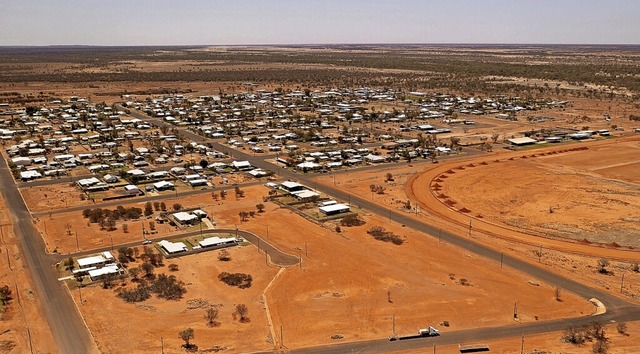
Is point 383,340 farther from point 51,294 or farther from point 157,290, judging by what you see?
point 51,294

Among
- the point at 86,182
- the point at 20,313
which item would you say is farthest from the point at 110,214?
the point at 20,313

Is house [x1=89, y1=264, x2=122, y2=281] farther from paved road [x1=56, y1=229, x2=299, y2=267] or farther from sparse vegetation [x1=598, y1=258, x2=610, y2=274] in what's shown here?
sparse vegetation [x1=598, y1=258, x2=610, y2=274]

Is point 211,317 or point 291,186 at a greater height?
point 291,186

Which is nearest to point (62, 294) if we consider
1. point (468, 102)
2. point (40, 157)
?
point (40, 157)

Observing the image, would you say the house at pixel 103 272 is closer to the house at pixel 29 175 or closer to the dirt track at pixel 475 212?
the dirt track at pixel 475 212

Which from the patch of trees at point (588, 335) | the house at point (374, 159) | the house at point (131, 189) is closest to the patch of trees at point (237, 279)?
the patch of trees at point (588, 335)

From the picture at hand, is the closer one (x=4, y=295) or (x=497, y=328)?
(x=497, y=328)
